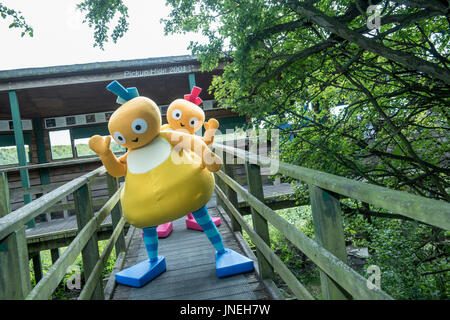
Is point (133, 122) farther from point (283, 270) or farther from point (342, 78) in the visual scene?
point (342, 78)

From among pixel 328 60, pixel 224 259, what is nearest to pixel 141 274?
pixel 224 259

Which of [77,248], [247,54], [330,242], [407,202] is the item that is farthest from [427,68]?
[77,248]

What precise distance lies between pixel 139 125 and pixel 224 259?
136cm

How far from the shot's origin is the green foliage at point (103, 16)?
3.20 metres

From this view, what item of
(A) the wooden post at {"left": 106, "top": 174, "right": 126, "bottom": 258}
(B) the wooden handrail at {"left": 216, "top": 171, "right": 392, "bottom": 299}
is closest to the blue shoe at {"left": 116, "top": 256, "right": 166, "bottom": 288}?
(A) the wooden post at {"left": 106, "top": 174, "right": 126, "bottom": 258}

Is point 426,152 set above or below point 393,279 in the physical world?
above

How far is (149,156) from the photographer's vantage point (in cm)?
240

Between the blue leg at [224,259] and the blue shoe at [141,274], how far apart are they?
0.54 meters

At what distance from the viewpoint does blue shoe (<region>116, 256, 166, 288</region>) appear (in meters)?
2.54

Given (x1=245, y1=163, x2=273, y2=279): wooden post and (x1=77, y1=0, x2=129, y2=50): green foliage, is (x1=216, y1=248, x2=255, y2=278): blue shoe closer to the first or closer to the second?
(x1=245, y1=163, x2=273, y2=279): wooden post

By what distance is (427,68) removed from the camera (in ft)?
6.30
